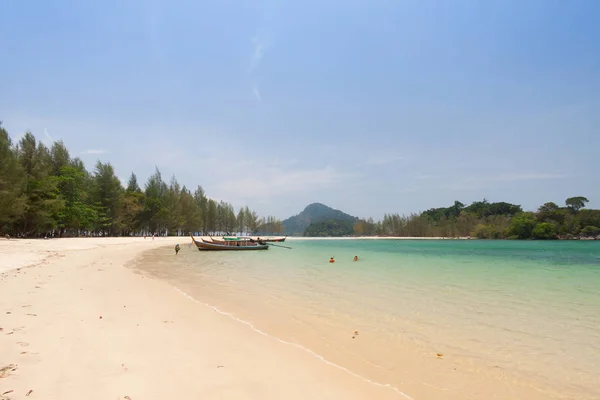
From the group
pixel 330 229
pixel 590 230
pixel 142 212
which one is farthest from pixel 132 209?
pixel 330 229

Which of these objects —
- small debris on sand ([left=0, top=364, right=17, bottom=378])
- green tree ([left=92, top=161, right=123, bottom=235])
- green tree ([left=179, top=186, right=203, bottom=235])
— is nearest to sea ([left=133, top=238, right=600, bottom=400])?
small debris on sand ([left=0, top=364, right=17, bottom=378])

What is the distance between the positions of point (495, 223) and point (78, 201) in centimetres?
10038

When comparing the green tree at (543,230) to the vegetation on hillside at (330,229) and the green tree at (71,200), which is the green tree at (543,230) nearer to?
the vegetation on hillside at (330,229)

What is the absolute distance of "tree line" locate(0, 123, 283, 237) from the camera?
2964 cm

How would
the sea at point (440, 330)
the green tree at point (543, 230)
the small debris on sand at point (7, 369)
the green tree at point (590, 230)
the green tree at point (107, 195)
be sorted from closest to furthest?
the small debris on sand at point (7, 369) < the sea at point (440, 330) < the green tree at point (107, 195) < the green tree at point (590, 230) < the green tree at point (543, 230)

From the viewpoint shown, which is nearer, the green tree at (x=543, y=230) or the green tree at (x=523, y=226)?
the green tree at (x=543, y=230)

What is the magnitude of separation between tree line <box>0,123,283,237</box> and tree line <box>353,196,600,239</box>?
220ft

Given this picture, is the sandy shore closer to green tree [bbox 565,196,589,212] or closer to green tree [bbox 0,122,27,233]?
green tree [bbox 0,122,27,233]

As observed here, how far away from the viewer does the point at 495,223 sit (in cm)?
9256

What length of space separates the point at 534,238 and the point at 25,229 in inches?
4051

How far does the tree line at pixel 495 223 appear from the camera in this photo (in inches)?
3164

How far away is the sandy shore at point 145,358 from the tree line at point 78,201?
2977 cm

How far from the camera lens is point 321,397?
3.05 meters

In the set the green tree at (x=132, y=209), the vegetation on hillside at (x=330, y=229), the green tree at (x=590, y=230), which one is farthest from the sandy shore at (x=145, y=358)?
the vegetation on hillside at (x=330, y=229)
